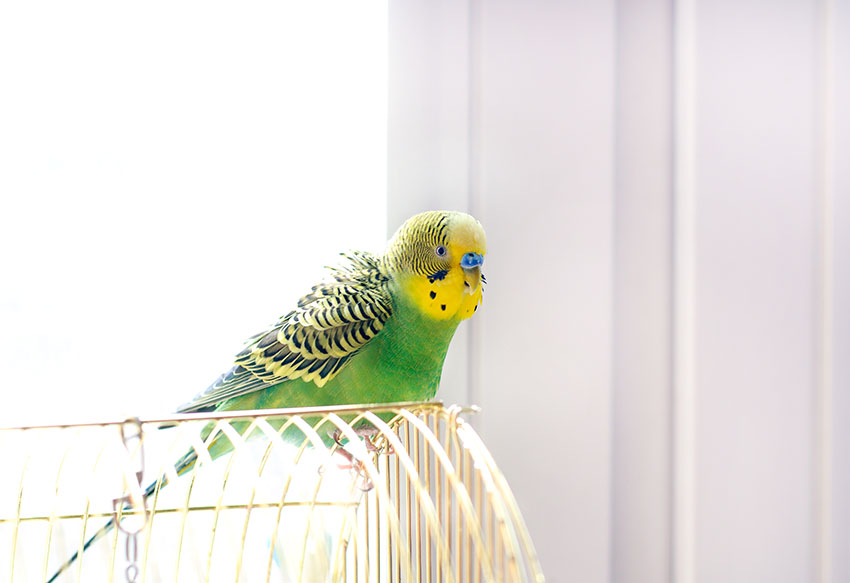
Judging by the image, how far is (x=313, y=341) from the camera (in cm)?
59

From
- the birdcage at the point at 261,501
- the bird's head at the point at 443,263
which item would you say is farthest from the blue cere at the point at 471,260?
the birdcage at the point at 261,501

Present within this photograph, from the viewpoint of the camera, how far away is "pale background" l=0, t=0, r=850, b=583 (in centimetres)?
78

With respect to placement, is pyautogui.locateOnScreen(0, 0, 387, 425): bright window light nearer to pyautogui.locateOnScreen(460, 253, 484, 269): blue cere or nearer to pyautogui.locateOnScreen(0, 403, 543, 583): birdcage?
pyautogui.locateOnScreen(0, 403, 543, 583): birdcage

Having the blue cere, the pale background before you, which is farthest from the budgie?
the pale background

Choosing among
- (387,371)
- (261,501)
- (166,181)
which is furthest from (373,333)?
(166,181)

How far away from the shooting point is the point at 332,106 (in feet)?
2.77

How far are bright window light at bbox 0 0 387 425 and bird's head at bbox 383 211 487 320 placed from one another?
0.66 ft

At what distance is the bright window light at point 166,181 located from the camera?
811mm

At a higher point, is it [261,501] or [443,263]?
[443,263]

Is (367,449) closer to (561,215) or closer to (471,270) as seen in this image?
(471,270)

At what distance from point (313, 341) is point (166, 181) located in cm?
39

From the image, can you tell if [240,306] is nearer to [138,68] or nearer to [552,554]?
[138,68]

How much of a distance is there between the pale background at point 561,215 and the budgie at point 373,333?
0.18m

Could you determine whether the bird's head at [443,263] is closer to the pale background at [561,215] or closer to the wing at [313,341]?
the wing at [313,341]
